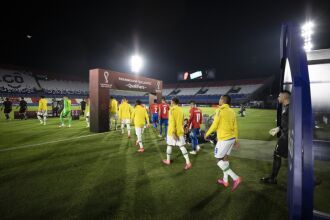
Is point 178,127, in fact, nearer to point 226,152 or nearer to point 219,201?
point 226,152

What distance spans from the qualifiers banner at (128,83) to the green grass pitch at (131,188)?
770 cm

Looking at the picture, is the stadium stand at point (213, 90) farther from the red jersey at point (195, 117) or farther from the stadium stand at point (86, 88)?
the red jersey at point (195, 117)

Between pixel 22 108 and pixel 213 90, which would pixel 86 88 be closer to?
pixel 22 108

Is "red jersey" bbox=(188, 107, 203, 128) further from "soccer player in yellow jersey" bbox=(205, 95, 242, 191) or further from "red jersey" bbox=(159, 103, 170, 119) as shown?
"soccer player in yellow jersey" bbox=(205, 95, 242, 191)

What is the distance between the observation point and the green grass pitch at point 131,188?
4.03m

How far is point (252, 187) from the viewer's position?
5207 mm

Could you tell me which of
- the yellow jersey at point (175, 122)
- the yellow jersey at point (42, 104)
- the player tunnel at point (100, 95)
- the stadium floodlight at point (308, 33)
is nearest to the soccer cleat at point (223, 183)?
the yellow jersey at point (175, 122)

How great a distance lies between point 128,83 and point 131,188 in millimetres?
12688

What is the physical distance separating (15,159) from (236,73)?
65402mm

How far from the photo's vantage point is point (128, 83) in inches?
667

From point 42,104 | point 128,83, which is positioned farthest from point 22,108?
point 128,83

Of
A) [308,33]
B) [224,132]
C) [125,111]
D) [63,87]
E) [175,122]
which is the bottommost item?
[224,132]

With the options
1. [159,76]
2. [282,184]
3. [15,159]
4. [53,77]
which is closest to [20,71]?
[53,77]

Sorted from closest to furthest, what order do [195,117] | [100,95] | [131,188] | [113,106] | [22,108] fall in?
[131,188], [195,117], [100,95], [113,106], [22,108]
